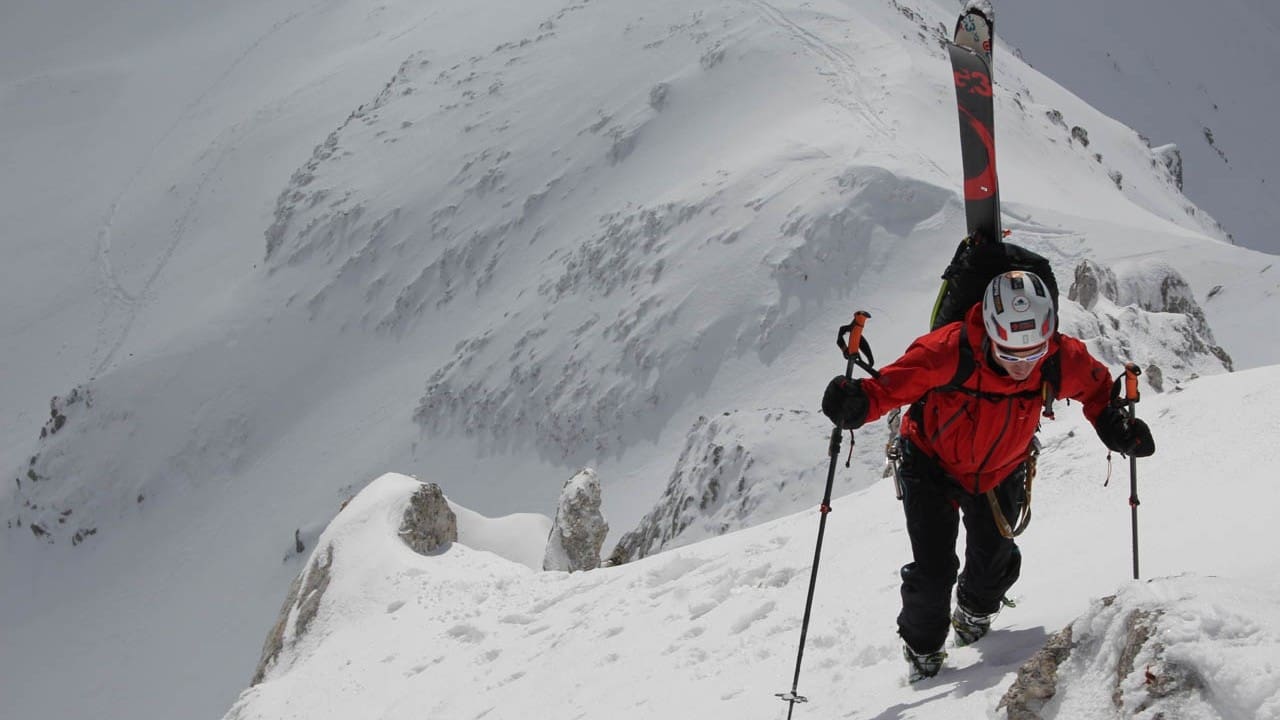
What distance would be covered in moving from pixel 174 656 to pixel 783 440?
94.4 ft

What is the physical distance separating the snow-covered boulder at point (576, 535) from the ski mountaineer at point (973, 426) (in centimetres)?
1488

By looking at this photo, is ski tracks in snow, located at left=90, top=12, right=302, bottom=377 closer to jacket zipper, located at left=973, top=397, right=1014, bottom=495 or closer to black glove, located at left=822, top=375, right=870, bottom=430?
black glove, located at left=822, top=375, right=870, bottom=430

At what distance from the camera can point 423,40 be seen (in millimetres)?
66188

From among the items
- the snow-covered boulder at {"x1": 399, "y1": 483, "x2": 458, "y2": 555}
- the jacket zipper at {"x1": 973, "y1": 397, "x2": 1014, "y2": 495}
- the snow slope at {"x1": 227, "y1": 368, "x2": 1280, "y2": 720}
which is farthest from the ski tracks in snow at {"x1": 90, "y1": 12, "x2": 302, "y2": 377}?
the jacket zipper at {"x1": 973, "y1": 397, "x2": 1014, "y2": 495}

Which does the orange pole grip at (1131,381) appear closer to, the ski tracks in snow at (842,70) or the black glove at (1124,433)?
the black glove at (1124,433)

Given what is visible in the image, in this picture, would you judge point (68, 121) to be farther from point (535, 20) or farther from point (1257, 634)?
point (1257, 634)

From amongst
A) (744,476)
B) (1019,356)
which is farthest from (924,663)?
(744,476)

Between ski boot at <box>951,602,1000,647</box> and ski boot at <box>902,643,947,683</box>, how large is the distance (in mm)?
220

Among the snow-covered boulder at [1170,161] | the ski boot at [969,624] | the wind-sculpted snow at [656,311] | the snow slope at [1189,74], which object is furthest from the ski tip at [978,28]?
the snow slope at [1189,74]

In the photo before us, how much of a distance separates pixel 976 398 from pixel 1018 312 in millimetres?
546

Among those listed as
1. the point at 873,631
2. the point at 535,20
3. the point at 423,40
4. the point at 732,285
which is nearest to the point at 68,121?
the point at 423,40

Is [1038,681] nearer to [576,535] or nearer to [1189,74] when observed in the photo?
[576,535]

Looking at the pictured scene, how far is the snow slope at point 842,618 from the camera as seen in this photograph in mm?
3678

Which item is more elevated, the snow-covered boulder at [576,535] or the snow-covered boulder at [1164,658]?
the snow-covered boulder at [1164,658]
